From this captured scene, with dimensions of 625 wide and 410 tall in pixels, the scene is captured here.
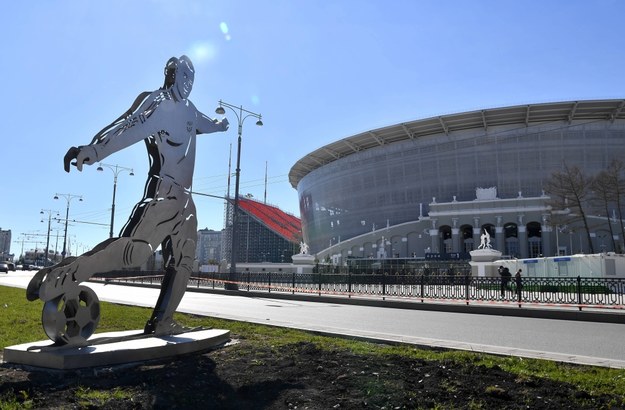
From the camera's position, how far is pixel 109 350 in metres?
6.21

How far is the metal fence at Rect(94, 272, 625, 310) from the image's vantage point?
1919 cm

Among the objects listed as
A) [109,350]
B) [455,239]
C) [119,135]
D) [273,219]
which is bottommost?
[109,350]

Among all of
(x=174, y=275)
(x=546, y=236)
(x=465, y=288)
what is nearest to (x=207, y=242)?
(x=546, y=236)

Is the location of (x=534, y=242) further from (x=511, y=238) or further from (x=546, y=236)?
(x=546, y=236)

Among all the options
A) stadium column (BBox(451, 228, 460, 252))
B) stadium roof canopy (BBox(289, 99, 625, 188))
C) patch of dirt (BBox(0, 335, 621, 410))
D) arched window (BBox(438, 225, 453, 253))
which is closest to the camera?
patch of dirt (BBox(0, 335, 621, 410))

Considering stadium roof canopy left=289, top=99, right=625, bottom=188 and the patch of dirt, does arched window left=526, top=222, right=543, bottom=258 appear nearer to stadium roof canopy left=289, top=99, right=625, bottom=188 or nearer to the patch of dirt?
stadium roof canopy left=289, top=99, right=625, bottom=188

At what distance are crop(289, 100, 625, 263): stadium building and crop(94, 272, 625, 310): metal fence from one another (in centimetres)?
3800

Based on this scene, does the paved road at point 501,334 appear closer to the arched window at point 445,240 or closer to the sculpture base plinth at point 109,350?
the sculpture base plinth at point 109,350

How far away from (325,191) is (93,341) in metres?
91.2

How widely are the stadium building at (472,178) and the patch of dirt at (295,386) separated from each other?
6028cm

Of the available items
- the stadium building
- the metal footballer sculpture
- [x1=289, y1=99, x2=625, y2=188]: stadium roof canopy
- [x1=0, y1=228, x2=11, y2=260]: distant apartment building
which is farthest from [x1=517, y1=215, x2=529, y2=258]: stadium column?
[x1=0, y1=228, x2=11, y2=260]: distant apartment building

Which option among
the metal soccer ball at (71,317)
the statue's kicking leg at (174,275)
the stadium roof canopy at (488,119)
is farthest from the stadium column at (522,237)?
the metal soccer ball at (71,317)

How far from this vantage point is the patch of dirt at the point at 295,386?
173 inches

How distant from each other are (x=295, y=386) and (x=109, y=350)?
266cm
